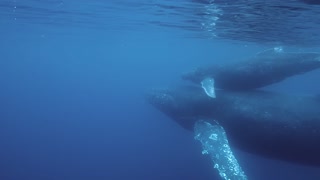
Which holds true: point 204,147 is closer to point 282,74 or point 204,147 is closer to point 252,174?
point 282,74

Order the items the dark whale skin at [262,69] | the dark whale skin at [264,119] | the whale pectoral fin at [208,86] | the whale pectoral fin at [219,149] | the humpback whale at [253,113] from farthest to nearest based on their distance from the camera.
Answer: the whale pectoral fin at [208,86] → the dark whale skin at [262,69] → the whale pectoral fin at [219,149] → the humpback whale at [253,113] → the dark whale skin at [264,119]

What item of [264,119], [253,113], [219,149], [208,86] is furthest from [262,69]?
[219,149]

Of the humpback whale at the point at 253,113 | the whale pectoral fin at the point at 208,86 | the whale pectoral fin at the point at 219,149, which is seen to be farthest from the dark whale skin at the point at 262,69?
the whale pectoral fin at the point at 219,149

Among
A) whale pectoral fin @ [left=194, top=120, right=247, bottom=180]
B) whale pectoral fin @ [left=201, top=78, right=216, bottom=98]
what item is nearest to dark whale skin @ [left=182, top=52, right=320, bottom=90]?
whale pectoral fin @ [left=201, top=78, right=216, bottom=98]

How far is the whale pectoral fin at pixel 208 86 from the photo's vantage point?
45.0 ft

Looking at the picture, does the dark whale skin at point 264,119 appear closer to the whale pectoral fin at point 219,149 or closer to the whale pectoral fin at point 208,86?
the whale pectoral fin at point 219,149

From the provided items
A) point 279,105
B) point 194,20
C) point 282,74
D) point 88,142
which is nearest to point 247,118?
point 279,105

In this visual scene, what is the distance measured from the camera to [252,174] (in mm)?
26547

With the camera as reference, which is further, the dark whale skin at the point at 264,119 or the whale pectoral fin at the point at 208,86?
the whale pectoral fin at the point at 208,86

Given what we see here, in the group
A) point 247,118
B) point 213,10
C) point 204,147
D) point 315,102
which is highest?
point 213,10

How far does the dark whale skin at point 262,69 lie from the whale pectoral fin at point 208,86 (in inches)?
15.5

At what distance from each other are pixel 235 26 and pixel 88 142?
33997mm

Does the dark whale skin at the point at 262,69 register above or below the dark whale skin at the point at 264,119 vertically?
above

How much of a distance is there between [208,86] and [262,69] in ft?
7.20
